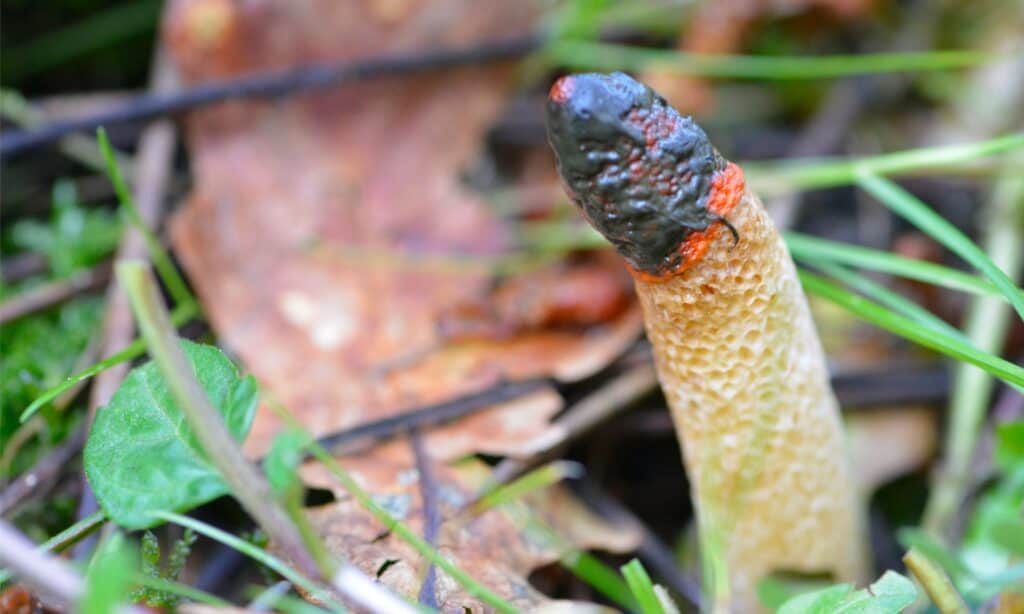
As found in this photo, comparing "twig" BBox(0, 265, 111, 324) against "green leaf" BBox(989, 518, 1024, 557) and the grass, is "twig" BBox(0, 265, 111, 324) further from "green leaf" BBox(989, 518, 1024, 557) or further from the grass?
"green leaf" BBox(989, 518, 1024, 557)

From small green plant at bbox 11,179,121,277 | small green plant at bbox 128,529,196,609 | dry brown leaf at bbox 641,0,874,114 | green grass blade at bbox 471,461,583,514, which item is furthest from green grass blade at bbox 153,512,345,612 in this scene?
dry brown leaf at bbox 641,0,874,114

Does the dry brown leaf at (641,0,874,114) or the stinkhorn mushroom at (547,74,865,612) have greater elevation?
the dry brown leaf at (641,0,874,114)

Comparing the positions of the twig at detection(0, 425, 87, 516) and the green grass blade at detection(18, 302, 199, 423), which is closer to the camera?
the green grass blade at detection(18, 302, 199, 423)

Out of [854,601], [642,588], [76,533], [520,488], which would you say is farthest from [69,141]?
[854,601]

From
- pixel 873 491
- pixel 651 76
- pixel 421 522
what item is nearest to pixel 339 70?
pixel 651 76

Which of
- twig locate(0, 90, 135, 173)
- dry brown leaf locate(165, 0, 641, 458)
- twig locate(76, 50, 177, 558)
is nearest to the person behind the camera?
twig locate(76, 50, 177, 558)

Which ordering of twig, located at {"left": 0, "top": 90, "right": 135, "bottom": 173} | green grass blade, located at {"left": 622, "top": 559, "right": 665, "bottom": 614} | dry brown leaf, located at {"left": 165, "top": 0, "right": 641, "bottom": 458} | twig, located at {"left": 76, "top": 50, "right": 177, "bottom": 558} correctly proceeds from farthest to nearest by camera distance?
twig, located at {"left": 0, "top": 90, "right": 135, "bottom": 173}, dry brown leaf, located at {"left": 165, "top": 0, "right": 641, "bottom": 458}, twig, located at {"left": 76, "top": 50, "right": 177, "bottom": 558}, green grass blade, located at {"left": 622, "top": 559, "right": 665, "bottom": 614}
